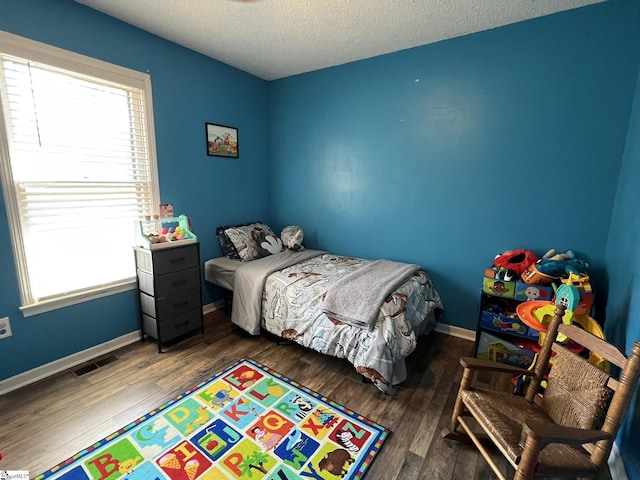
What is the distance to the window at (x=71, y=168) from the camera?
1.94 metres

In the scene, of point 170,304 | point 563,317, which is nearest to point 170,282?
point 170,304

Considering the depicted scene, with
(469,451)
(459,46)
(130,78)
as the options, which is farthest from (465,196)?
(130,78)

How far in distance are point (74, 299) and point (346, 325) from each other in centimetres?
209

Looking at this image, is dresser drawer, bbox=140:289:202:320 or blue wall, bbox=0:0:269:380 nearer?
blue wall, bbox=0:0:269:380

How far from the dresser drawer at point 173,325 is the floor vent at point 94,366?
12.6 inches

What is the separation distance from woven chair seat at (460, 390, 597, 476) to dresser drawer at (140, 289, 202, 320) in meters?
2.21

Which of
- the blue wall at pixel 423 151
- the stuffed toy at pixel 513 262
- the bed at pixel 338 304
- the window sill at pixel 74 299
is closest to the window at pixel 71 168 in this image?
the window sill at pixel 74 299

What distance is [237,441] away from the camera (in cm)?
163

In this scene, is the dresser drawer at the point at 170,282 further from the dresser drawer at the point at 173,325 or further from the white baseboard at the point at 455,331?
the white baseboard at the point at 455,331

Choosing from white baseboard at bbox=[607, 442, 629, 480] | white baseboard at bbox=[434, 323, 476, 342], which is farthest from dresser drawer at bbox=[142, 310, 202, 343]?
white baseboard at bbox=[607, 442, 629, 480]

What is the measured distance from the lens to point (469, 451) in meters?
1.59

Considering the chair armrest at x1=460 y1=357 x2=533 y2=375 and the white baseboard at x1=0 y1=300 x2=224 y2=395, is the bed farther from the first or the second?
the white baseboard at x1=0 y1=300 x2=224 y2=395

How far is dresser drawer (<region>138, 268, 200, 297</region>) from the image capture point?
2408 mm

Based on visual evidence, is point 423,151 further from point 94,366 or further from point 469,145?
point 94,366
